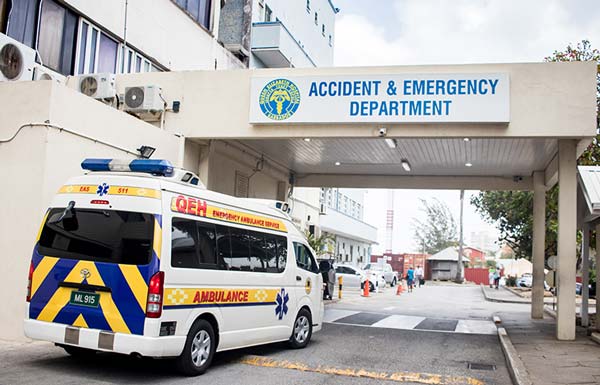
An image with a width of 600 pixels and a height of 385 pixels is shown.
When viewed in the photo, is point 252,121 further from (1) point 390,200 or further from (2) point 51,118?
(1) point 390,200

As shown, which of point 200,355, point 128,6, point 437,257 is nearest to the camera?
point 200,355

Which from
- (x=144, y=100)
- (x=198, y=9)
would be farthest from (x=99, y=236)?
(x=198, y=9)

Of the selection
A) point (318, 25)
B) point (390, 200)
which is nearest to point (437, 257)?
point (318, 25)

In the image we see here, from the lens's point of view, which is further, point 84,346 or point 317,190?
point 317,190

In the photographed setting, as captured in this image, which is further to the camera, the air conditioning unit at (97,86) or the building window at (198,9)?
the building window at (198,9)

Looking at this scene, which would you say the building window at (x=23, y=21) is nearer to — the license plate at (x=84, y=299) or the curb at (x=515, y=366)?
the license plate at (x=84, y=299)

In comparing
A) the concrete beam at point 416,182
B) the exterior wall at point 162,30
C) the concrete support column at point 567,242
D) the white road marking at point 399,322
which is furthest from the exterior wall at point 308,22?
the concrete support column at point 567,242

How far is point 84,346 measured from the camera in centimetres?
753

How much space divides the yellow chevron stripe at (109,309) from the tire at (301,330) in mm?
4075

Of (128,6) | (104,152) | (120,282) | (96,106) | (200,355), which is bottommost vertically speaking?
(200,355)

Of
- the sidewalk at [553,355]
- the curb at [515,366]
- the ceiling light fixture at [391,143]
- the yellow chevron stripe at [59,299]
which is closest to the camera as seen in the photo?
the yellow chevron stripe at [59,299]

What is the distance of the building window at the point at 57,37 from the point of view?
573 inches

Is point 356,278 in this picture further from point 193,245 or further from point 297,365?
point 193,245

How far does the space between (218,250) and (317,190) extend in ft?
65.6
